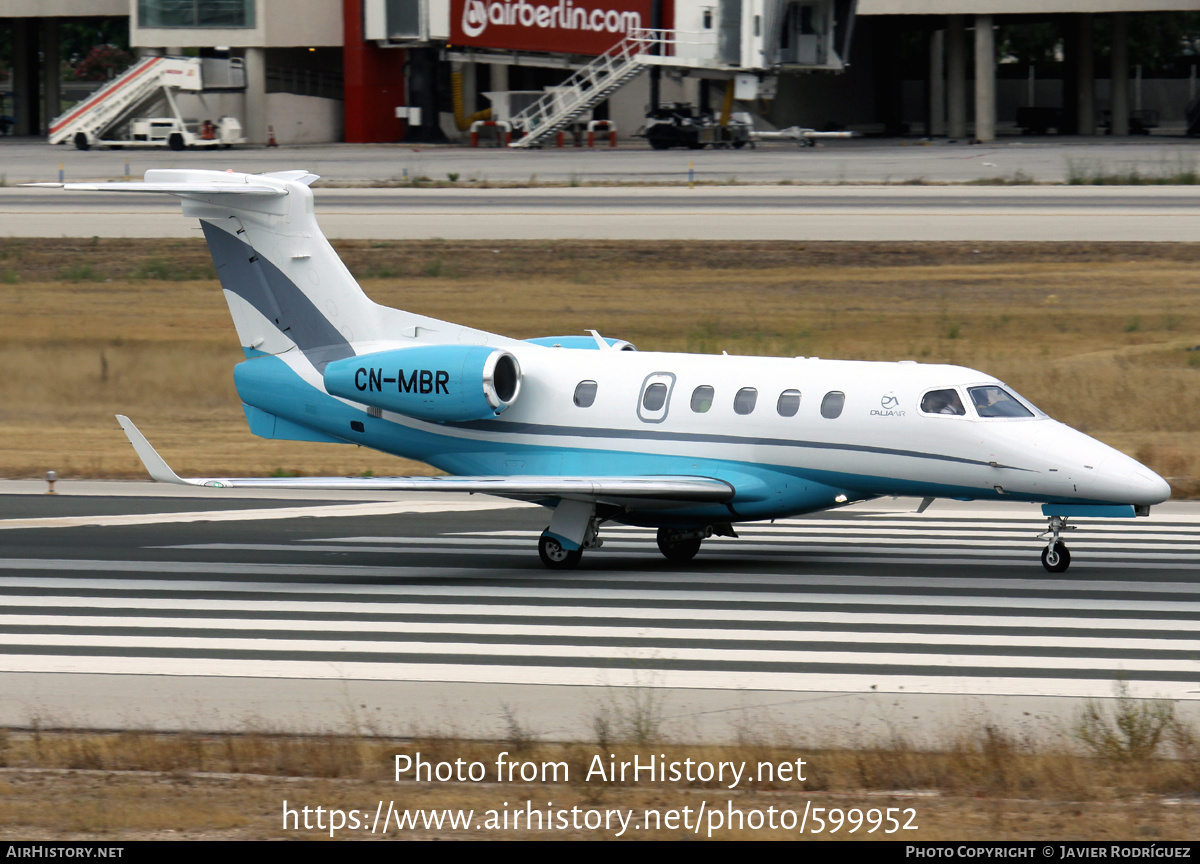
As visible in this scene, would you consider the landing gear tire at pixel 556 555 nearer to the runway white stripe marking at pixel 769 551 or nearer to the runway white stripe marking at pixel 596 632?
the runway white stripe marking at pixel 769 551

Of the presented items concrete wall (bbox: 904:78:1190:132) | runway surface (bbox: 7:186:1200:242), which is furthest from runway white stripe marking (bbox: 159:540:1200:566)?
concrete wall (bbox: 904:78:1190:132)

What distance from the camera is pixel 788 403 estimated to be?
62.2 feet

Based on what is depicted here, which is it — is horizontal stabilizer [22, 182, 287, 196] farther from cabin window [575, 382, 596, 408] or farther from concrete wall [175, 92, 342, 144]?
concrete wall [175, 92, 342, 144]

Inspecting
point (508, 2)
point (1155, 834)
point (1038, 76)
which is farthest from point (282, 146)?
point (1155, 834)

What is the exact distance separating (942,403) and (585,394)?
4.47 metres

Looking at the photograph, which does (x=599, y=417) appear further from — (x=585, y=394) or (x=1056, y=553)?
(x=1056, y=553)

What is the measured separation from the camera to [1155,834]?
29.5 ft

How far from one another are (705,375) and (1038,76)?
341ft

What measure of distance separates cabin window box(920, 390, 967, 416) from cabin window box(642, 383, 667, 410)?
3.18 meters

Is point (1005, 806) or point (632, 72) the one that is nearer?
point (1005, 806)

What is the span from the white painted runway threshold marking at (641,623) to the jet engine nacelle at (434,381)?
6.73 ft

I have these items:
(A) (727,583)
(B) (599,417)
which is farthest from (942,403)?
(B) (599,417)

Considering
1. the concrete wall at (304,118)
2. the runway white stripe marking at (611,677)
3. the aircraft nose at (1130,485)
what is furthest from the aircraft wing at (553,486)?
the concrete wall at (304,118)
